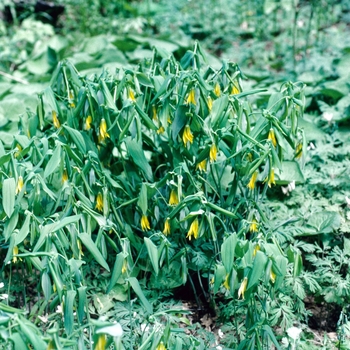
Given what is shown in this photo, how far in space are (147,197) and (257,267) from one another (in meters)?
0.52

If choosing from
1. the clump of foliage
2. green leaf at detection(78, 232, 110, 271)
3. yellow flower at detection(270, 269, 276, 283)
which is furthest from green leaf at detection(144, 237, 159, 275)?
yellow flower at detection(270, 269, 276, 283)

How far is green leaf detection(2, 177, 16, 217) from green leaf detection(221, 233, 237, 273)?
73 centimetres

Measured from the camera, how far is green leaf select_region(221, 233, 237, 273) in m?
1.66

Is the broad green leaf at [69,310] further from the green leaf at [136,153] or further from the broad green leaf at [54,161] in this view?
the green leaf at [136,153]

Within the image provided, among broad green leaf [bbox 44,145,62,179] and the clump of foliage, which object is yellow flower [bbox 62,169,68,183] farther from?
A: broad green leaf [bbox 44,145,62,179]

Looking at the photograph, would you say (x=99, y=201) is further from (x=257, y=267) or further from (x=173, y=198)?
(x=257, y=267)

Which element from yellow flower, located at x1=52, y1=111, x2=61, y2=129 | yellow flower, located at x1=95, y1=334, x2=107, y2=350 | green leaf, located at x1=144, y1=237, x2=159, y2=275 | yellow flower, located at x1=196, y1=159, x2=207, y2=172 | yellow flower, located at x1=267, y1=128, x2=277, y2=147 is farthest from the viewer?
yellow flower, located at x1=52, y1=111, x2=61, y2=129

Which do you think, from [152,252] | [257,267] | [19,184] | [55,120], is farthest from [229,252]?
[55,120]

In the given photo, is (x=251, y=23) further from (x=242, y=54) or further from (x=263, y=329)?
(x=263, y=329)

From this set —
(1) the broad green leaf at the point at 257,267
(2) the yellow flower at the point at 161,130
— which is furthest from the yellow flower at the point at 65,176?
(1) the broad green leaf at the point at 257,267

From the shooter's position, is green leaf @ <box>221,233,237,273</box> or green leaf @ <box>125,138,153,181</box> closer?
green leaf @ <box>221,233,237,273</box>

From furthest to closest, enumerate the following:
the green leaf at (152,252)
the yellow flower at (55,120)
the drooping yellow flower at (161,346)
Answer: the yellow flower at (55,120) → the green leaf at (152,252) → the drooping yellow flower at (161,346)

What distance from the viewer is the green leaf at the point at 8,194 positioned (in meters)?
1.83

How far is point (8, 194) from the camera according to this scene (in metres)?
1.83
